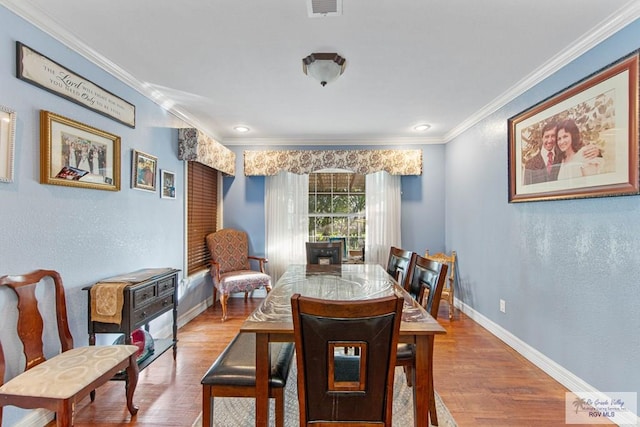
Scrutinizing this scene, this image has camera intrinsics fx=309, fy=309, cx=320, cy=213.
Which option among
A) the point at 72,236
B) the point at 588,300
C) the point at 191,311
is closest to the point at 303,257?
the point at 191,311

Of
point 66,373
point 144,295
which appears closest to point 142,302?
point 144,295

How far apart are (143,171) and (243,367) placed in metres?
2.10

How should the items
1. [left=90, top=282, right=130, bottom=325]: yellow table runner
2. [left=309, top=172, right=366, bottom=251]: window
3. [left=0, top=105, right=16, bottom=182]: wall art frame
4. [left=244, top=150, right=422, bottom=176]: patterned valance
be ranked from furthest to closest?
1. [left=309, top=172, right=366, bottom=251]: window
2. [left=244, top=150, right=422, bottom=176]: patterned valance
3. [left=90, top=282, right=130, bottom=325]: yellow table runner
4. [left=0, top=105, right=16, bottom=182]: wall art frame

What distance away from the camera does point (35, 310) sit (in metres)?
1.72

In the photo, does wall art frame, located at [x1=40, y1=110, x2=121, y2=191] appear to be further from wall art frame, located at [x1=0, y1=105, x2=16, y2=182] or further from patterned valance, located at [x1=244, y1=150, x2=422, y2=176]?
patterned valance, located at [x1=244, y1=150, x2=422, y2=176]

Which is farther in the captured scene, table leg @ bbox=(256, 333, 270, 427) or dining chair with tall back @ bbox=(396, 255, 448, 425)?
dining chair with tall back @ bbox=(396, 255, 448, 425)

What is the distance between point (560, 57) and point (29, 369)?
386 cm

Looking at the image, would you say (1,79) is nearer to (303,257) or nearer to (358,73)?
(358,73)

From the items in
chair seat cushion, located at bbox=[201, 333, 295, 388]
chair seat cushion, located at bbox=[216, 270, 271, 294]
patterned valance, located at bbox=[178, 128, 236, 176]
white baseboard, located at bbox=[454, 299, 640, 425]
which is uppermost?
patterned valance, located at bbox=[178, 128, 236, 176]

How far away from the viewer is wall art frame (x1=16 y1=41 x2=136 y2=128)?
1.73 m

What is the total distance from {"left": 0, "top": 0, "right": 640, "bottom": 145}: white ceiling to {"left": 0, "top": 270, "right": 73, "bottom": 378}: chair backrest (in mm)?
1344

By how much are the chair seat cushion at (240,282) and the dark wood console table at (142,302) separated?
101cm

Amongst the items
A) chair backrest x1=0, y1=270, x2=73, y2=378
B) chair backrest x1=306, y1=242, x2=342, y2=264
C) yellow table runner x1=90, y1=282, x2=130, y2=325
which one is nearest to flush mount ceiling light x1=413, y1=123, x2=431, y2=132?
chair backrest x1=306, y1=242, x2=342, y2=264

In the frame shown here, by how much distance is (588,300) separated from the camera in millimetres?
2059
